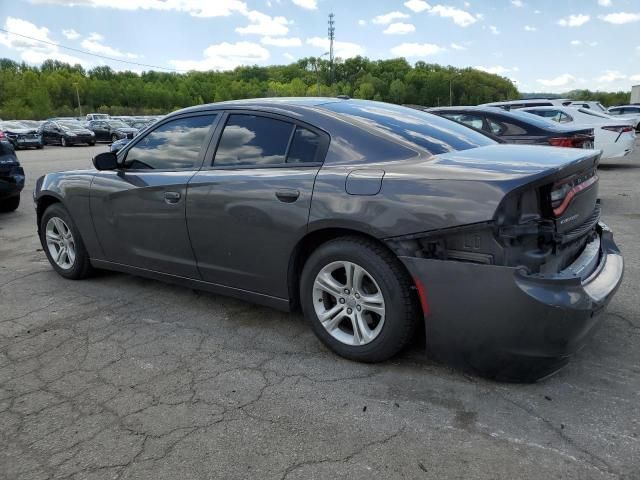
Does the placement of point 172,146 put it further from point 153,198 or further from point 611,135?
point 611,135

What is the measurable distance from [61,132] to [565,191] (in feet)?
102

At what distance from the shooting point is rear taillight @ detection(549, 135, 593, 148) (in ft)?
24.0

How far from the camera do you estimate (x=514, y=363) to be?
265cm

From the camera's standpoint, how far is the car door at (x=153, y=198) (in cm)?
380

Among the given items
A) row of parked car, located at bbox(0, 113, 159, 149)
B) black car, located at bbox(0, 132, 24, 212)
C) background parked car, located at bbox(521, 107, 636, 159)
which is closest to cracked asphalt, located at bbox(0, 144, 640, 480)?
black car, located at bbox(0, 132, 24, 212)

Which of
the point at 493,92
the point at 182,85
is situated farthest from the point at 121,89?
the point at 493,92

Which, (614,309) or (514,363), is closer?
(514,363)

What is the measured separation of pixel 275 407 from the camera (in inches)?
106

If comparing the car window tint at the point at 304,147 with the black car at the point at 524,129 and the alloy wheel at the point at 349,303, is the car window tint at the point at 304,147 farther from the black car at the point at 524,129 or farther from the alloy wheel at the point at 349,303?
the black car at the point at 524,129

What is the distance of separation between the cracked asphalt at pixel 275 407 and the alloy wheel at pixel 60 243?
3.11ft

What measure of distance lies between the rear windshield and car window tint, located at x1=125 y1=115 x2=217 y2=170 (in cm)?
97

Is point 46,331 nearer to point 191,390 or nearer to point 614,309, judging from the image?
point 191,390

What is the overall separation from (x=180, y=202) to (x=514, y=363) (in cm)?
237

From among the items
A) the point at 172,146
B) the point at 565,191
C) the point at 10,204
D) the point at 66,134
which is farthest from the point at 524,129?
the point at 66,134
